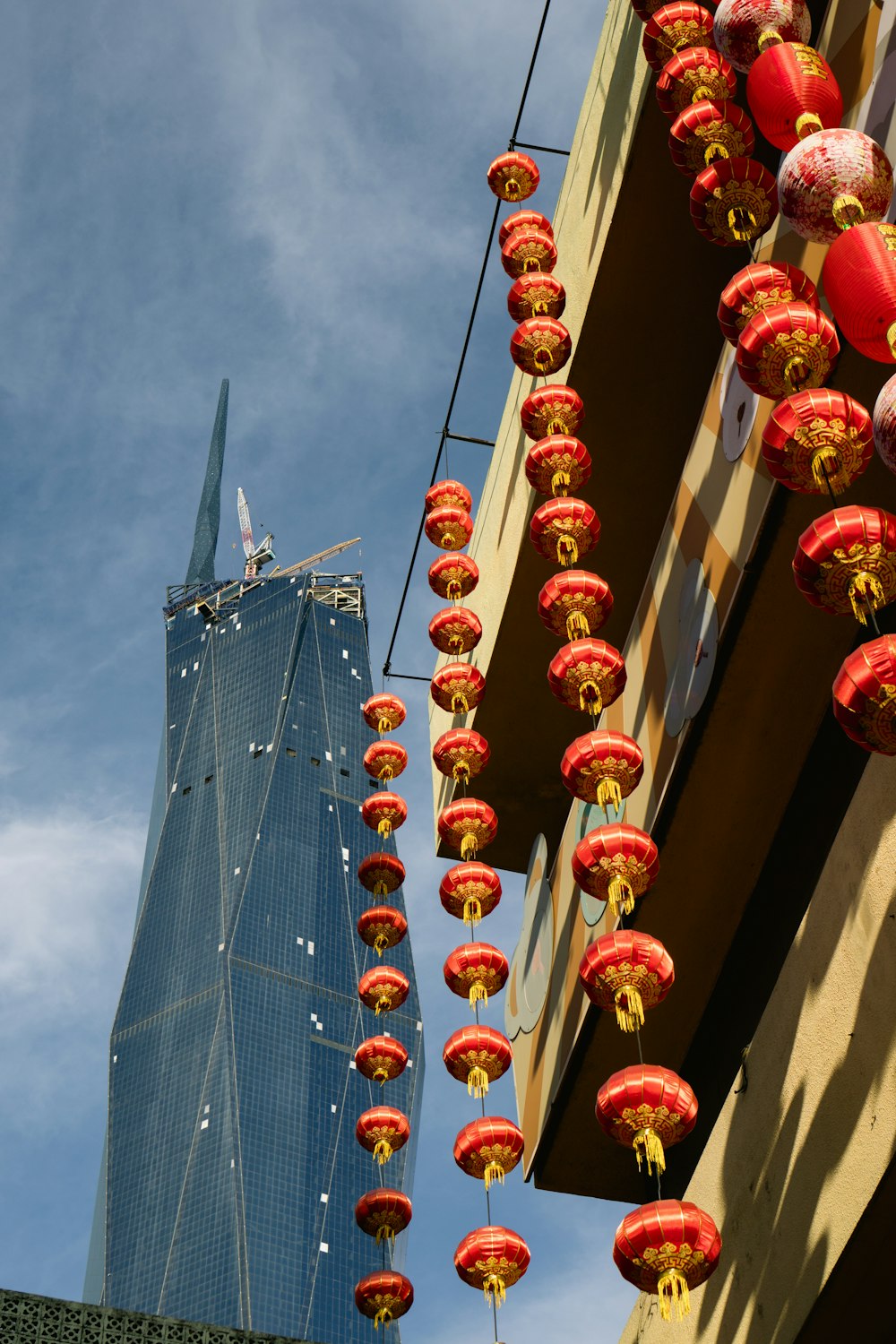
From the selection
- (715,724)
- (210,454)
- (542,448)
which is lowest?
(715,724)

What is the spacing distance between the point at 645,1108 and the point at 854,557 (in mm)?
2075

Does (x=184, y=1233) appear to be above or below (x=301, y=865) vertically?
below

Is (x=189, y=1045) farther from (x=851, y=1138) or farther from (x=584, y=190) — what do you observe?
(x=851, y=1138)

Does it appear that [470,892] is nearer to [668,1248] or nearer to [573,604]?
[573,604]

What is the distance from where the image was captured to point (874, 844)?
496 centimetres

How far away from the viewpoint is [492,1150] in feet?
22.1

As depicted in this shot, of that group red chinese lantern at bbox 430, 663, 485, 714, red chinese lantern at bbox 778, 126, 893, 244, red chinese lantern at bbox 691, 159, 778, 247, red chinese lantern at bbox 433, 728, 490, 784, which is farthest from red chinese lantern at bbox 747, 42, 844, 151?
red chinese lantern at bbox 433, 728, 490, 784

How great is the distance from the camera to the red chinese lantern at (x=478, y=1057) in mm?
7082

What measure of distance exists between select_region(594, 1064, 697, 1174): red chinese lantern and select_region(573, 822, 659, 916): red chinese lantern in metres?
0.87

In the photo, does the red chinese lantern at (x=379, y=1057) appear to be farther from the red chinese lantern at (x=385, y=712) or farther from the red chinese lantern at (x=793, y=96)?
the red chinese lantern at (x=793, y=96)

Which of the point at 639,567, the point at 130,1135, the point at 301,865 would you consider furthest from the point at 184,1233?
the point at 639,567

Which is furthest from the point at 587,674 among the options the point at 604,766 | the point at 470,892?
the point at 470,892

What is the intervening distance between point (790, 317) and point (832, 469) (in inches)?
24.3

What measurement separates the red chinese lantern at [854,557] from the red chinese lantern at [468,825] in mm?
4006
